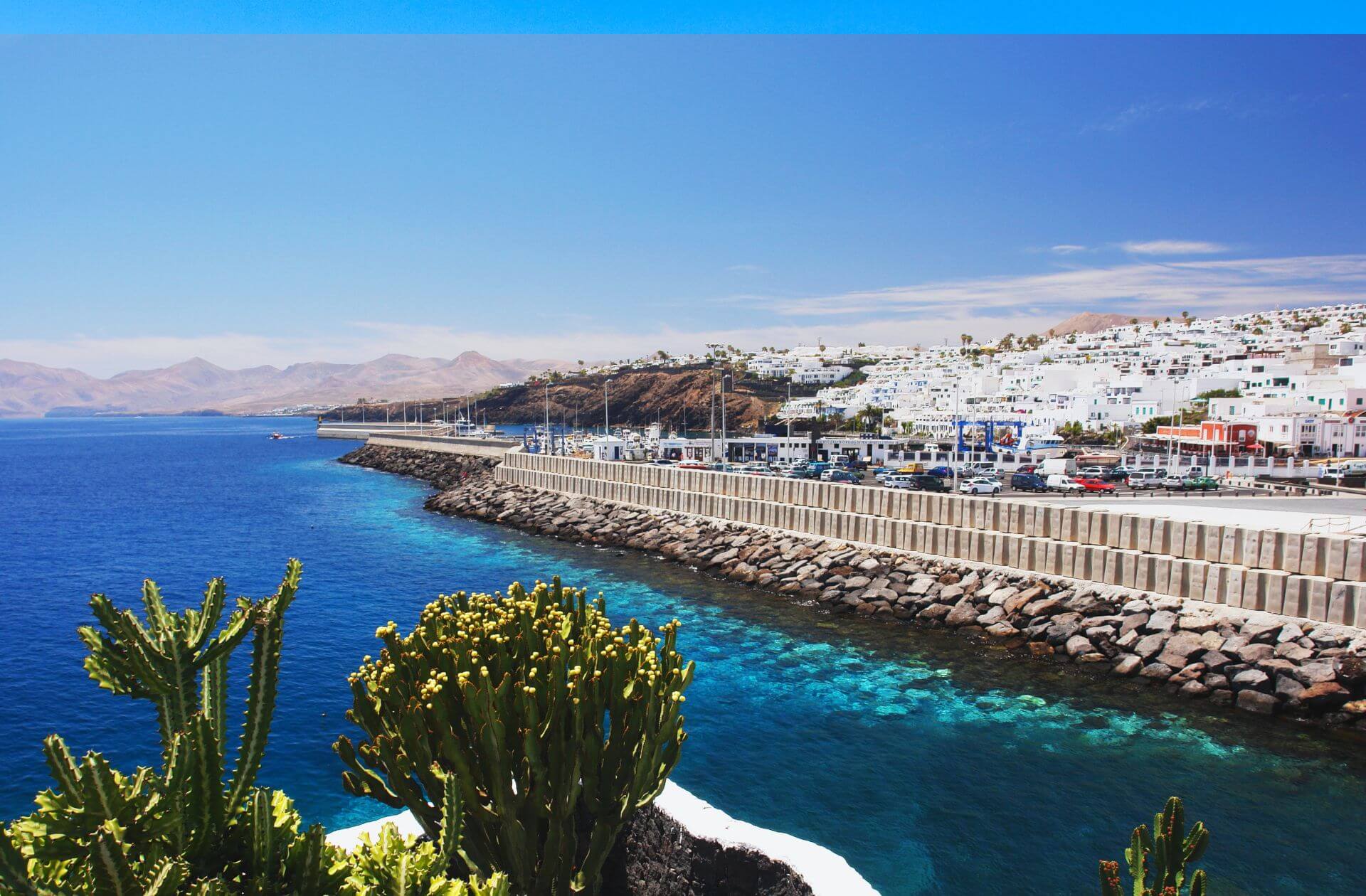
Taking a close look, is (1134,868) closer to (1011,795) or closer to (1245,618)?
(1011,795)

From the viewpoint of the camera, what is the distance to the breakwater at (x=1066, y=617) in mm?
18250

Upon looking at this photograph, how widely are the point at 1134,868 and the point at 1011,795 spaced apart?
986 centimetres

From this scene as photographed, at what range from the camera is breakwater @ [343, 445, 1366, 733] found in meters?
18.2

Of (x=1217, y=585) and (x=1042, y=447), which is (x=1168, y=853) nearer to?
(x=1217, y=585)

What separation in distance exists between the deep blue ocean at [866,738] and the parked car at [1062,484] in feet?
62.2

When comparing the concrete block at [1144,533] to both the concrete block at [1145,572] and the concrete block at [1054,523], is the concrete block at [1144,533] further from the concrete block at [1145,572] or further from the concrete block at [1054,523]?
the concrete block at [1054,523]

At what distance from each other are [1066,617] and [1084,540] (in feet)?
11.4

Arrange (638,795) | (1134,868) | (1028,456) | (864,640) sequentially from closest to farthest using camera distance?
(1134,868) < (638,795) < (864,640) < (1028,456)

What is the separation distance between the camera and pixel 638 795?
7.72m

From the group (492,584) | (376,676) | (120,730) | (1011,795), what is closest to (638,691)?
(376,676)

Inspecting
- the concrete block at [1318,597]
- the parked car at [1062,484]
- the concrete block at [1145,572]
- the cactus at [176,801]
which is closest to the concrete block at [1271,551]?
the concrete block at [1318,597]

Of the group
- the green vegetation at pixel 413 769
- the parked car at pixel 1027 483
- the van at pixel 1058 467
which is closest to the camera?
the green vegetation at pixel 413 769

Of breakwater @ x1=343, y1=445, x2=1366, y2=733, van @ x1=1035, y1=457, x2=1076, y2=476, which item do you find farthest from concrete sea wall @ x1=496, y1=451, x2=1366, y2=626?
van @ x1=1035, y1=457, x2=1076, y2=476

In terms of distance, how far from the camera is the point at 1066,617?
23.1 m
